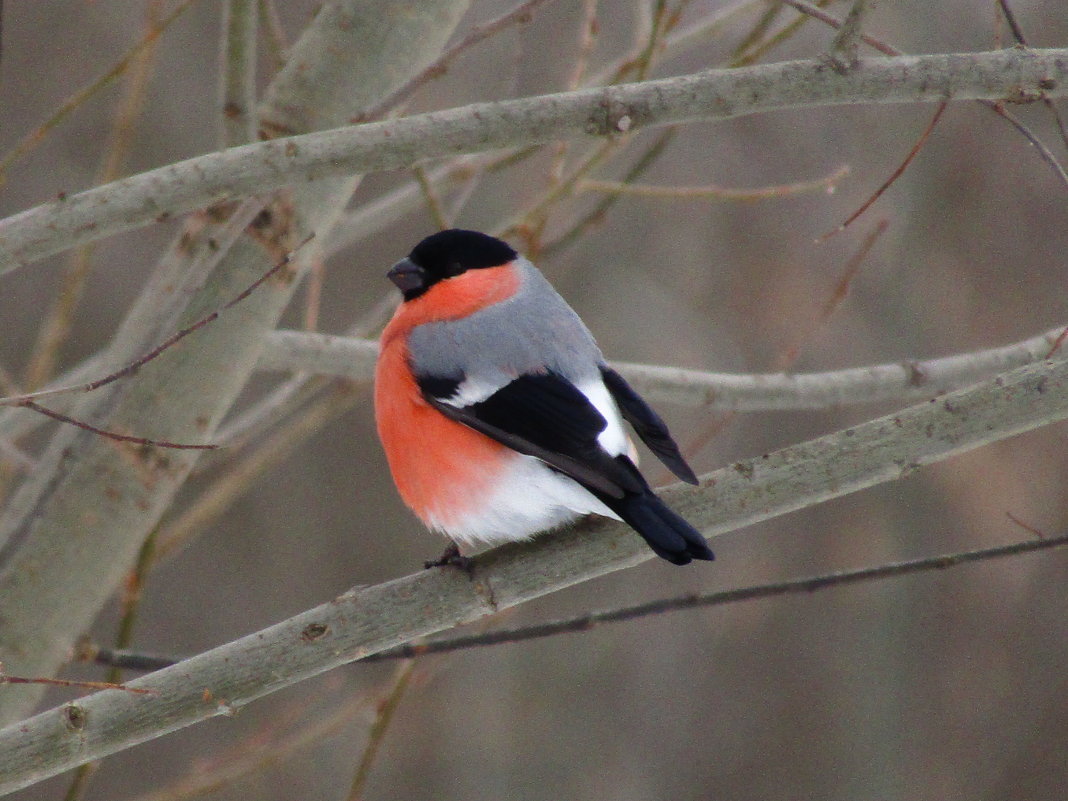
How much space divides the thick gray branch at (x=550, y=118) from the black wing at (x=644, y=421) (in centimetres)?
62

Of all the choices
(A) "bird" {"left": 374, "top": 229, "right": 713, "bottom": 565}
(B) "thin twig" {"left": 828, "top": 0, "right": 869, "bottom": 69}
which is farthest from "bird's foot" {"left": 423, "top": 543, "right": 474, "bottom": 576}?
(B) "thin twig" {"left": 828, "top": 0, "right": 869, "bottom": 69}

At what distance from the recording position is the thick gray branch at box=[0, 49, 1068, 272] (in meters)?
1.63

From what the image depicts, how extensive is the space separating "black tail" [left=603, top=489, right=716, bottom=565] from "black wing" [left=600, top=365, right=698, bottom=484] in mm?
278

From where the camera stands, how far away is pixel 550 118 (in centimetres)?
167

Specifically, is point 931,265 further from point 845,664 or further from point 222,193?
point 222,193

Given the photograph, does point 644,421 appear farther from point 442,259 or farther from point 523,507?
point 442,259

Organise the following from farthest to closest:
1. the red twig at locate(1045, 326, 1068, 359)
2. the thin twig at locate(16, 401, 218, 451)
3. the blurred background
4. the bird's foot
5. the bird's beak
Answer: the blurred background → the bird's beak → the red twig at locate(1045, 326, 1068, 359) → the bird's foot → the thin twig at locate(16, 401, 218, 451)

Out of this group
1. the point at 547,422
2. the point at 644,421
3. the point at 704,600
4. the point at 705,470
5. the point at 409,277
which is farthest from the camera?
the point at 705,470

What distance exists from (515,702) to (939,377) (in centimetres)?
417

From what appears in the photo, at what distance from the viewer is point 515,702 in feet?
20.2

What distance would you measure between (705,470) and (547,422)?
3585mm

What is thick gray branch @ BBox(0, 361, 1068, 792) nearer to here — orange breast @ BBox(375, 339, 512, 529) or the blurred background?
orange breast @ BBox(375, 339, 512, 529)

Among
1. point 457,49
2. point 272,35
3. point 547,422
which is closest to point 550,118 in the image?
point 457,49

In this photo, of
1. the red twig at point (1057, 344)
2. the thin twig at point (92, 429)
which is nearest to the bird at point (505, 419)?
the thin twig at point (92, 429)
